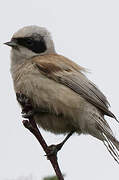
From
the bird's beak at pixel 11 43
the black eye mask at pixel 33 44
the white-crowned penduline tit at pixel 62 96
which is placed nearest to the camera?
the white-crowned penduline tit at pixel 62 96

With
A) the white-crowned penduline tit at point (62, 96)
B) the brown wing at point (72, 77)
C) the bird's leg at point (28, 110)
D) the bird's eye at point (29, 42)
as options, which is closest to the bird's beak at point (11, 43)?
the white-crowned penduline tit at point (62, 96)

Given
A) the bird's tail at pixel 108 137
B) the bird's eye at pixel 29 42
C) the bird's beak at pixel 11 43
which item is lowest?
the bird's tail at pixel 108 137

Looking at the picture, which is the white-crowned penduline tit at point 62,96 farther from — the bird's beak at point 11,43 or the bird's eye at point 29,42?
the bird's eye at point 29,42

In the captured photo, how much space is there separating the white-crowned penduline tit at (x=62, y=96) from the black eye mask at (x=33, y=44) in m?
0.18

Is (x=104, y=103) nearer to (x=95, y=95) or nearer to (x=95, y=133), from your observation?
(x=95, y=95)

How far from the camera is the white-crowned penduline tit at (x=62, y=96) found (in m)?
4.86

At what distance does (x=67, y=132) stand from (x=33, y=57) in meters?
1.16

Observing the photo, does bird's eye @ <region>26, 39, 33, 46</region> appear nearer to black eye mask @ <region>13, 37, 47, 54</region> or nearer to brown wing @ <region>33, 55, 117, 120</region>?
black eye mask @ <region>13, 37, 47, 54</region>

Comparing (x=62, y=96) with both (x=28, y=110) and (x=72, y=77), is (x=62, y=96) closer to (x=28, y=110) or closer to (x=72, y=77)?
(x=72, y=77)

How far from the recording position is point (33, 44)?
593 centimetres

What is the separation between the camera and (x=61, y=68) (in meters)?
5.46

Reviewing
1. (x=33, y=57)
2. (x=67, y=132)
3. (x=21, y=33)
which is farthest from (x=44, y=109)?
(x=21, y=33)

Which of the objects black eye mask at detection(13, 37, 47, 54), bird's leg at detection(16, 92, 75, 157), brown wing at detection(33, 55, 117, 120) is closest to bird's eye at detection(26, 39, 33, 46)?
black eye mask at detection(13, 37, 47, 54)

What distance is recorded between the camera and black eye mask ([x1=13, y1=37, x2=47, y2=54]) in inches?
226
